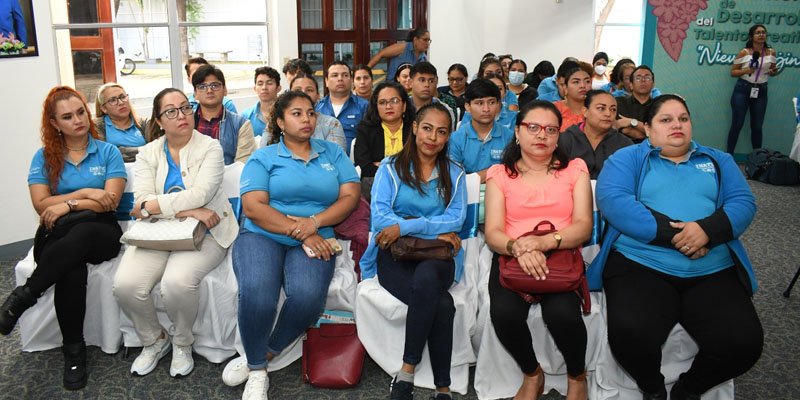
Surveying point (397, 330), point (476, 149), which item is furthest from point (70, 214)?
point (476, 149)

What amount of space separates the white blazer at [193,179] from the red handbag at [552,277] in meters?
1.38

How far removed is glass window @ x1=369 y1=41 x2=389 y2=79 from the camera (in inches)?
294

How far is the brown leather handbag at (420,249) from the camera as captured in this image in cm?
266

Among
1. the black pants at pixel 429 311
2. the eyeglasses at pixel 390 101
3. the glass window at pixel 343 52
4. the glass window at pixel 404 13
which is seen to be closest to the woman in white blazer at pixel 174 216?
the black pants at pixel 429 311

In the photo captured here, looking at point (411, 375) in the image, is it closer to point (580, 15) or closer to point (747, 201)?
point (747, 201)

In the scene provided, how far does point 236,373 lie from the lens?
272 cm

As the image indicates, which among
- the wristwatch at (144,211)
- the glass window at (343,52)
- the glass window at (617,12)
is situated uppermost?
the glass window at (617,12)

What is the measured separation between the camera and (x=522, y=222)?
271cm

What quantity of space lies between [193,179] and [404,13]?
5.49 metres

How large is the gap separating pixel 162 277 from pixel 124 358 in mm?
517

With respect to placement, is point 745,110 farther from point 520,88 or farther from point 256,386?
point 256,386

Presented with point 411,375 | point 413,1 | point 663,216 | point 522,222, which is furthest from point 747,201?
point 413,1

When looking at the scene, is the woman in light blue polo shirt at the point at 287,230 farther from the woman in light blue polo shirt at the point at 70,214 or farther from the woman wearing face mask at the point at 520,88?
the woman wearing face mask at the point at 520,88

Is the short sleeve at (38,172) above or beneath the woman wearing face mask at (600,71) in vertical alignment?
beneath
